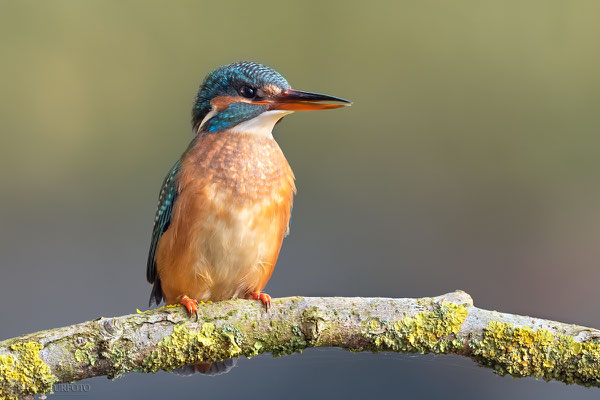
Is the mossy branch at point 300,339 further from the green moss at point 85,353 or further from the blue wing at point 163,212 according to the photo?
the blue wing at point 163,212

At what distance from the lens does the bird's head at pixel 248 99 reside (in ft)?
5.42

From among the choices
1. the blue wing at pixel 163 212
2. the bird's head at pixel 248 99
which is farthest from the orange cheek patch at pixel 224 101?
the blue wing at pixel 163 212

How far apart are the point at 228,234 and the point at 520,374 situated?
693 millimetres

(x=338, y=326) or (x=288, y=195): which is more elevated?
(x=288, y=195)

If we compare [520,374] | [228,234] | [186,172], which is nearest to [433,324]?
[520,374]

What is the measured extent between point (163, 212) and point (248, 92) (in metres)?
0.36

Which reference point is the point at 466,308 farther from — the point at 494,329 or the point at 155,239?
the point at 155,239

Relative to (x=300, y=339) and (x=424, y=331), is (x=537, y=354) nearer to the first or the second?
(x=424, y=331)

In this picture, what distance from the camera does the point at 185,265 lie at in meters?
1.65

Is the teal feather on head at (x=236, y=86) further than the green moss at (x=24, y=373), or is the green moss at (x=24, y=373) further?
the teal feather on head at (x=236, y=86)

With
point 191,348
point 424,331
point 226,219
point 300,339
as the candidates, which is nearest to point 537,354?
point 424,331

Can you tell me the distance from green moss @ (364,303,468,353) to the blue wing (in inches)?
24.9

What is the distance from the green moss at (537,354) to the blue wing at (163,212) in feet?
2.59

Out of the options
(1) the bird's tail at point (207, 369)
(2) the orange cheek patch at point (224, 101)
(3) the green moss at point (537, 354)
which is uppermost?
(2) the orange cheek patch at point (224, 101)
